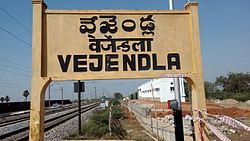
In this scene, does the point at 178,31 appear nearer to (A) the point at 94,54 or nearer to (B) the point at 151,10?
(B) the point at 151,10

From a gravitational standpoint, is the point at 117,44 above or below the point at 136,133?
above

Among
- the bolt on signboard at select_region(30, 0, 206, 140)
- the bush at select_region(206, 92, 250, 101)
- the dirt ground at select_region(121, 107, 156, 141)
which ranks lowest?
the dirt ground at select_region(121, 107, 156, 141)

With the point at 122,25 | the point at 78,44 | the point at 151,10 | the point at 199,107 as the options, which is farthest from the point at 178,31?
the point at 78,44

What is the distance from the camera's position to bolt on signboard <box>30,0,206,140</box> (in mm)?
5613

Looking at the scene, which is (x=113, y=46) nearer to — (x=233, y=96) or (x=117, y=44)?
(x=117, y=44)

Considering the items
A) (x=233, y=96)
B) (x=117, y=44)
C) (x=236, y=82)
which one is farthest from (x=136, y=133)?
(x=236, y=82)

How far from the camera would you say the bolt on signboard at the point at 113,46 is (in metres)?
5.61

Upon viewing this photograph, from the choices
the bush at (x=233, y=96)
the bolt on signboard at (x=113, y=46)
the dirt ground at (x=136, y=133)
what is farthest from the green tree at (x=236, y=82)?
the bolt on signboard at (x=113, y=46)

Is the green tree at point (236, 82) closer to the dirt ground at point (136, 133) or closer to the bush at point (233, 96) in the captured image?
the bush at point (233, 96)

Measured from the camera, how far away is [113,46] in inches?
231

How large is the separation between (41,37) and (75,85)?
12027mm

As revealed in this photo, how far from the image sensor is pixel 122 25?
598 centimetres

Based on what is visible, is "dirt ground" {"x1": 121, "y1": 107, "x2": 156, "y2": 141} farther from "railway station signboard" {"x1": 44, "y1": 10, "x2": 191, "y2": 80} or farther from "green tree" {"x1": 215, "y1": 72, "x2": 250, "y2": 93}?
"green tree" {"x1": 215, "y1": 72, "x2": 250, "y2": 93}

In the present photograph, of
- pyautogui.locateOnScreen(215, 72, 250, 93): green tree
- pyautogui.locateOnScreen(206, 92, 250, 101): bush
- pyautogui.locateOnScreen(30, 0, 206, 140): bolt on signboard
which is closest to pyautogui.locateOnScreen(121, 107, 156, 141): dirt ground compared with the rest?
pyautogui.locateOnScreen(30, 0, 206, 140): bolt on signboard
